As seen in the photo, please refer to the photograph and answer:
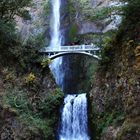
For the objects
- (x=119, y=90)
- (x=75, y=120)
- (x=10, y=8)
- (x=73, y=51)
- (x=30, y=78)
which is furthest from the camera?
(x=10, y=8)

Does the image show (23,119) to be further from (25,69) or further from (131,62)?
(131,62)

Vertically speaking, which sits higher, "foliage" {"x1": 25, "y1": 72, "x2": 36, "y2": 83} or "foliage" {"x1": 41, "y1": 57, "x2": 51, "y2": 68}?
"foliage" {"x1": 41, "y1": 57, "x2": 51, "y2": 68}

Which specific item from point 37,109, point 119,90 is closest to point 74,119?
point 37,109

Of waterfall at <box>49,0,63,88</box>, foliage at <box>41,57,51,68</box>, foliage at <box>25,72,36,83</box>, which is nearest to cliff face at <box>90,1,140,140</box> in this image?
foliage at <box>41,57,51,68</box>

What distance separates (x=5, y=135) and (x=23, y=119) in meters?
1.51

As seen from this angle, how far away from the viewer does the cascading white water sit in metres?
26.2

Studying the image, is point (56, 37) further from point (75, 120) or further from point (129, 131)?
point (129, 131)

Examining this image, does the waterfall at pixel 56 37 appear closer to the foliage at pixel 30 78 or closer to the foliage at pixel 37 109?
the foliage at pixel 30 78

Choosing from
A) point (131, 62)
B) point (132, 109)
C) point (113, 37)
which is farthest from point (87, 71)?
point (132, 109)

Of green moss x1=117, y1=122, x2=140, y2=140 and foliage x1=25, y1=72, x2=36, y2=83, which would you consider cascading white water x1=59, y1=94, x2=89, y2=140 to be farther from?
green moss x1=117, y1=122, x2=140, y2=140

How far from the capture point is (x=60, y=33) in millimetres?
38000

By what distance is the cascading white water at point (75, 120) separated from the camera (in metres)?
26.2

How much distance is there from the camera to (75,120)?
2661 centimetres

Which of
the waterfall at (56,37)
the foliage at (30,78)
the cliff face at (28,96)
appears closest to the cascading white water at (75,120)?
the cliff face at (28,96)
